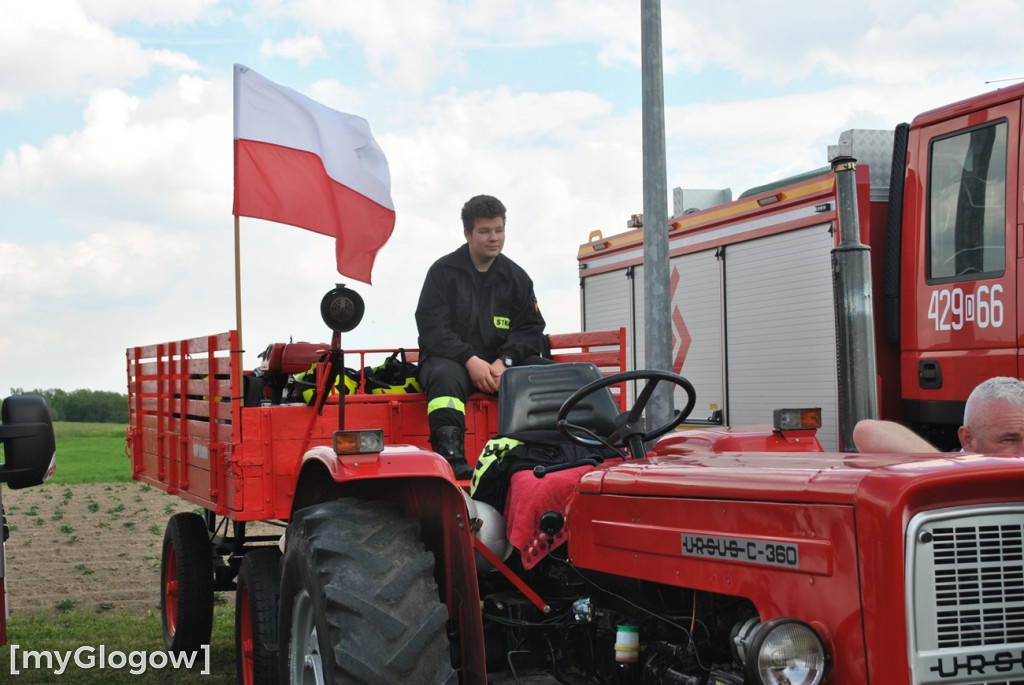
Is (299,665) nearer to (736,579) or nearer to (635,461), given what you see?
(635,461)

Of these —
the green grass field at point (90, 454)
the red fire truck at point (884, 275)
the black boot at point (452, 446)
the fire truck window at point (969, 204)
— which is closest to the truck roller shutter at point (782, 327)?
the red fire truck at point (884, 275)

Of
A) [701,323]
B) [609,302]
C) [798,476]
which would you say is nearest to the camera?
[798,476]

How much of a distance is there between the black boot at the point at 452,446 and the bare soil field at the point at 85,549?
390 centimetres

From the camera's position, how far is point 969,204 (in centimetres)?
719

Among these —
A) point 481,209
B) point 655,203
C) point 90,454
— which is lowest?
point 90,454

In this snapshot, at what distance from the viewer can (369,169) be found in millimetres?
6305

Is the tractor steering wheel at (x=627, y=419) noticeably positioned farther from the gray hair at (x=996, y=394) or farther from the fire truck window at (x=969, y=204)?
the fire truck window at (x=969, y=204)

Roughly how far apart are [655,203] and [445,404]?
4296 mm

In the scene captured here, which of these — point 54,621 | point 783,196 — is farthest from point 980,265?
point 54,621

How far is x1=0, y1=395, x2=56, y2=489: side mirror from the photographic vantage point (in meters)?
4.34

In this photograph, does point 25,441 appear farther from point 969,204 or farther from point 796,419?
point 969,204

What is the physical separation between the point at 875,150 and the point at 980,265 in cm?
160

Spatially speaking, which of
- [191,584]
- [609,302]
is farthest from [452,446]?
[609,302]

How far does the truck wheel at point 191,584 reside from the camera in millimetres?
6023
